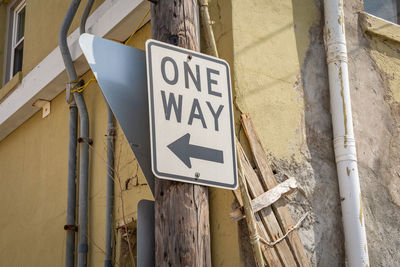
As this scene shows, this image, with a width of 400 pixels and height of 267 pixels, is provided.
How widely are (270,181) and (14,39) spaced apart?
572 centimetres

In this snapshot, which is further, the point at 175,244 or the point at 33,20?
the point at 33,20

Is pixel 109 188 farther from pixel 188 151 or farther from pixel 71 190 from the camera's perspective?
pixel 188 151

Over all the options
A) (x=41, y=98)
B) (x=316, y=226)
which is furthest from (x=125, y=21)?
(x=316, y=226)

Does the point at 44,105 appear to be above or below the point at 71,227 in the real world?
above

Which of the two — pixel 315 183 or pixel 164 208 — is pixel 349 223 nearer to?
pixel 315 183

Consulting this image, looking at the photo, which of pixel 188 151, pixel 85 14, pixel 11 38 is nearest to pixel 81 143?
pixel 85 14

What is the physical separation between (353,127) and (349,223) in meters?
0.88

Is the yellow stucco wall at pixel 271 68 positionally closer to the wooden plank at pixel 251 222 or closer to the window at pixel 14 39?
the wooden plank at pixel 251 222

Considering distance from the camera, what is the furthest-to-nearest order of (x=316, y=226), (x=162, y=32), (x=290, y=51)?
(x=290, y=51) < (x=316, y=226) < (x=162, y=32)

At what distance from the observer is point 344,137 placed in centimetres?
485

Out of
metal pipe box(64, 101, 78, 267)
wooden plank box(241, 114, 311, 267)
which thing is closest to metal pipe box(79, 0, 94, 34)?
metal pipe box(64, 101, 78, 267)

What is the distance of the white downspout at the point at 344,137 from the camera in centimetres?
459

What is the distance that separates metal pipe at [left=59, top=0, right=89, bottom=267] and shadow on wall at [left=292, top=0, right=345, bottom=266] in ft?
6.97

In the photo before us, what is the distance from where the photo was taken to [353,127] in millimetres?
5125
